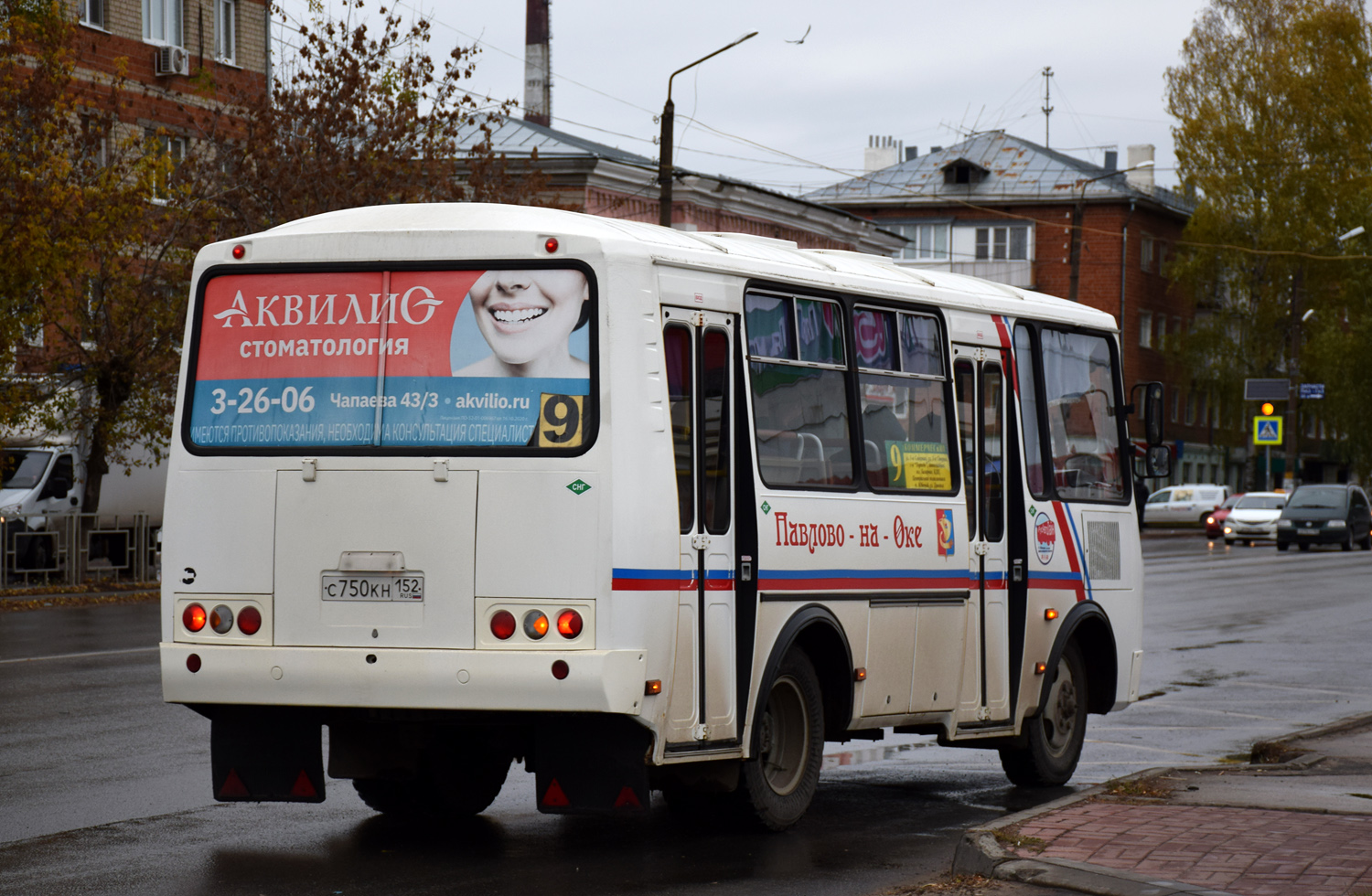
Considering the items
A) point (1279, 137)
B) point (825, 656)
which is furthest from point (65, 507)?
point (1279, 137)

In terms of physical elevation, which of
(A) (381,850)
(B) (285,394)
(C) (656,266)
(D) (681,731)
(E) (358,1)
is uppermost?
(E) (358,1)

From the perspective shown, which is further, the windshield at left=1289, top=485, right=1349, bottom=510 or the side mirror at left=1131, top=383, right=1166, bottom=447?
the windshield at left=1289, top=485, right=1349, bottom=510

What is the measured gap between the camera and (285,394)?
328 inches

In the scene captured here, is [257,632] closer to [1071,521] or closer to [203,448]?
[203,448]

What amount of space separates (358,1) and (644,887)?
2621cm

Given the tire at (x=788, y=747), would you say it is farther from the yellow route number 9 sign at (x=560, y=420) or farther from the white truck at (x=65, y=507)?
the white truck at (x=65, y=507)

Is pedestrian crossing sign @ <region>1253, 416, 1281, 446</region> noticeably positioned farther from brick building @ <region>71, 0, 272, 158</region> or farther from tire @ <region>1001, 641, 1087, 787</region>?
tire @ <region>1001, 641, 1087, 787</region>

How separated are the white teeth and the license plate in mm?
1088

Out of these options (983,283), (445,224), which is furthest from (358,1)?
(445,224)

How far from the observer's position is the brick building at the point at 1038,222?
76.6 metres

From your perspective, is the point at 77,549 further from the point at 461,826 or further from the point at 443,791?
the point at 461,826

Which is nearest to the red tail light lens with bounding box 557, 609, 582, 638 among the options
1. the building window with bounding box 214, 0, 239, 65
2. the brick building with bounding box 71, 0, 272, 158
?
the brick building with bounding box 71, 0, 272, 158

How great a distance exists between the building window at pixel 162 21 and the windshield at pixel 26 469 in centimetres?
1264

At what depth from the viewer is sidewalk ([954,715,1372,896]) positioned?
7.40 metres
